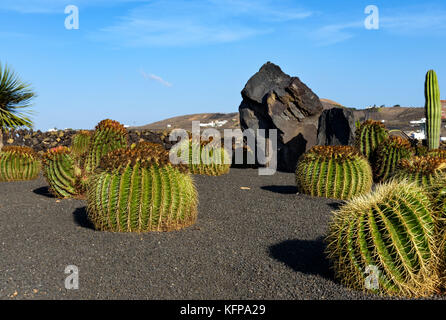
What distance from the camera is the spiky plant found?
1068 cm

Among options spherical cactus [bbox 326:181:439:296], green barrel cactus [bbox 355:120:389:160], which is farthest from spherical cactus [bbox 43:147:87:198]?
green barrel cactus [bbox 355:120:389:160]

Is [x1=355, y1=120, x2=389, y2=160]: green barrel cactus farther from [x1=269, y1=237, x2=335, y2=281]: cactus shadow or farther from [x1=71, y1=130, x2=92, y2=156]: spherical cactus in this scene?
[x1=71, y1=130, x2=92, y2=156]: spherical cactus

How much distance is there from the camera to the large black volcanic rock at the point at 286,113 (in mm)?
12809

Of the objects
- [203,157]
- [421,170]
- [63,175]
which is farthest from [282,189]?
[63,175]

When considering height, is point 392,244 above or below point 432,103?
below

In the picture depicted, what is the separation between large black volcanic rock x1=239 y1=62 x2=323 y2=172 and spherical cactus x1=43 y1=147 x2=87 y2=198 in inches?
254

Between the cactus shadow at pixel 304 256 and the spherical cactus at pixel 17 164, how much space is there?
813 centimetres

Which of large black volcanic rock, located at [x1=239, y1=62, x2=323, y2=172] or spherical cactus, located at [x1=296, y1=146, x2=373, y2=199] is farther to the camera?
large black volcanic rock, located at [x1=239, y1=62, x2=323, y2=172]

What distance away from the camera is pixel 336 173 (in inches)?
301

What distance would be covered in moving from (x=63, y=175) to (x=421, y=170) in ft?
19.5

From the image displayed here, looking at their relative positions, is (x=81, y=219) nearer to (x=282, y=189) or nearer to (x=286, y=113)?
(x=282, y=189)

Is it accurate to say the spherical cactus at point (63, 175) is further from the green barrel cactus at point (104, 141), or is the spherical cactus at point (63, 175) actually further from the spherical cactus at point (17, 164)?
the spherical cactus at point (17, 164)
